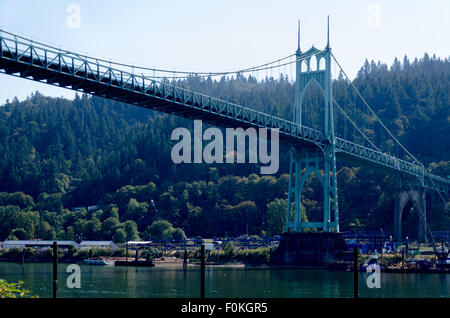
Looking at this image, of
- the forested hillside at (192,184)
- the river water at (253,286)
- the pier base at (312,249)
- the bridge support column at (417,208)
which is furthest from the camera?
the forested hillside at (192,184)

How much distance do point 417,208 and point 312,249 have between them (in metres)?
28.3

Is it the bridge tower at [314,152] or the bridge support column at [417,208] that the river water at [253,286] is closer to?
the bridge tower at [314,152]

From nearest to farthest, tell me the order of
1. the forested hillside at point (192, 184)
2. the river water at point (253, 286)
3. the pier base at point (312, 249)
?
the river water at point (253, 286) → the pier base at point (312, 249) → the forested hillside at point (192, 184)

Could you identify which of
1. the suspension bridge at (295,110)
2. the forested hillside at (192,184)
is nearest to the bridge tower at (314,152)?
the suspension bridge at (295,110)

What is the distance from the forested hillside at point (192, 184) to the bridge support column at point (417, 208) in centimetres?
311

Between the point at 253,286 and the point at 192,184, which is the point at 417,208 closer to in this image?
the point at 192,184

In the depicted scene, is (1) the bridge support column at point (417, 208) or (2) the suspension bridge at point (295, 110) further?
(1) the bridge support column at point (417, 208)

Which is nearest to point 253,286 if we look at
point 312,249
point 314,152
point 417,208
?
point 312,249

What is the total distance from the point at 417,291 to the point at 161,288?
686 inches

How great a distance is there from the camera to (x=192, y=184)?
132250mm

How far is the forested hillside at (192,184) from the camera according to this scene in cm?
11556

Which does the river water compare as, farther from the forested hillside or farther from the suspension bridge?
the forested hillside
